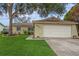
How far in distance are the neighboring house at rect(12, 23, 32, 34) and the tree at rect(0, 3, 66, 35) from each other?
0.11 meters

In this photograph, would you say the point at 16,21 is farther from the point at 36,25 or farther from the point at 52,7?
the point at 52,7

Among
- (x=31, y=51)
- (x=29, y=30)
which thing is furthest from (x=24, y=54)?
(x=29, y=30)

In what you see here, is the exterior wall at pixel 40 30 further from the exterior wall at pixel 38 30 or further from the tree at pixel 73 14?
the tree at pixel 73 14

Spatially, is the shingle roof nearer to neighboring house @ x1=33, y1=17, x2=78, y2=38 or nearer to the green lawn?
neighboring house @ x1=33, y1=17, x2=78, y2=38

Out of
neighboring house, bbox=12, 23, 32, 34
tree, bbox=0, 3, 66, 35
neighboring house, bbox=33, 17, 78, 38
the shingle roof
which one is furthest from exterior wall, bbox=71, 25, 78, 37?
neighboring house, bbox=12, 23, 32, 34

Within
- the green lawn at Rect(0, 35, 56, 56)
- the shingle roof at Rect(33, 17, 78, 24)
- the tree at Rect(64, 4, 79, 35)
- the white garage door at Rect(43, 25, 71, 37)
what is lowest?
the green lawn at Rect(0, 35, 56, 56)

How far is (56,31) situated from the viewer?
6.64 meters

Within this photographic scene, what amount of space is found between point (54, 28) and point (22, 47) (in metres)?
0.96

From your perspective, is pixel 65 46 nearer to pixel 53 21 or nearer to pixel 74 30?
pixel 74 30

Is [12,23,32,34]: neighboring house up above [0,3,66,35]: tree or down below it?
below

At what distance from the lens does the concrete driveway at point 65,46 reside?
6262 mm

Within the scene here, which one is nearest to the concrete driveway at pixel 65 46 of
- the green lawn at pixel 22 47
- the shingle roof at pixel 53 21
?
Result: the green lawn at pixel 22 47

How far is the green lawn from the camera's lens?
6.30 metres

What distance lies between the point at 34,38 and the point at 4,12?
100 cm
